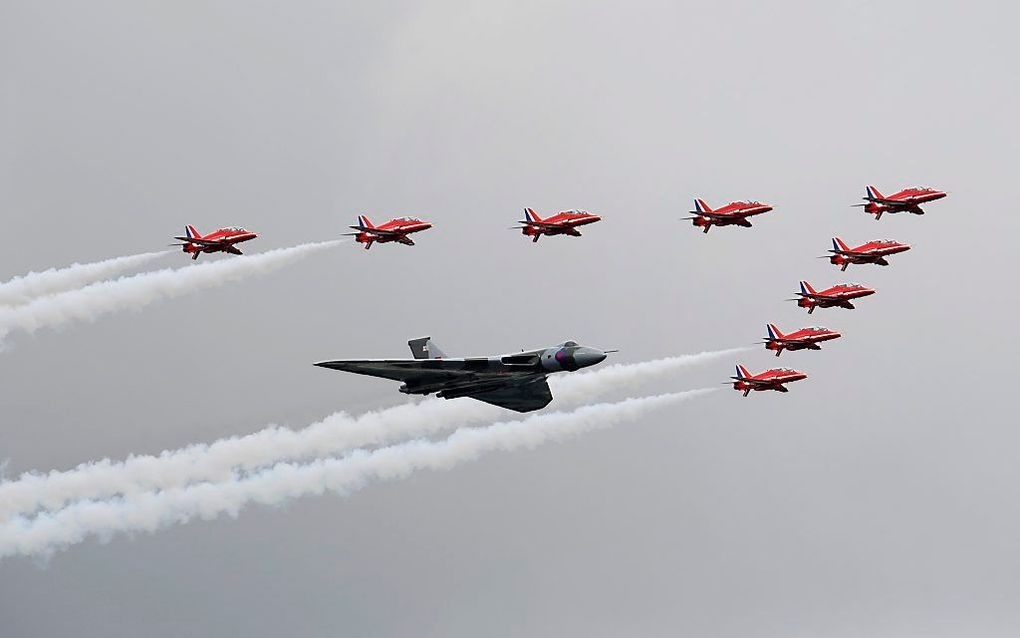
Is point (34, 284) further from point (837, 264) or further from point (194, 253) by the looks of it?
point (837, 264)

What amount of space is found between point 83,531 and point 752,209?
4964 cm

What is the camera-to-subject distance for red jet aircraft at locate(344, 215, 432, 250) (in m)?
113

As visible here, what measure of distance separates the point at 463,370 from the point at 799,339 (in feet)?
98.2

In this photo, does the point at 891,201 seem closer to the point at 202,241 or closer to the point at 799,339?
the point at 799,339

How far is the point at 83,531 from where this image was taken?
104 m

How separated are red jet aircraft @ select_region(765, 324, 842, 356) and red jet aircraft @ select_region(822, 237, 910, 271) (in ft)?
19.0

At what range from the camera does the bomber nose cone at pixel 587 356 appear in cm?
9755

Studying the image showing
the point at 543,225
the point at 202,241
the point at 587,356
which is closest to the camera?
the point at 587,356

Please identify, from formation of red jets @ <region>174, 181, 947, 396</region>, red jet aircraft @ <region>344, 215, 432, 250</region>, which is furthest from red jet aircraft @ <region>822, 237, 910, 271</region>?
red jet aircraft @ <region>344, 215, 432, 250</region>

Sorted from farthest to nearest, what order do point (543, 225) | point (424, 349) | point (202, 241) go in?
point (543, 225) → point (202, 241) → point (424, 349)

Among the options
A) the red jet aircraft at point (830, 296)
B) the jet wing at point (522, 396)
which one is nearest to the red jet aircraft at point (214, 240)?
the jet wing at point (522, 396)

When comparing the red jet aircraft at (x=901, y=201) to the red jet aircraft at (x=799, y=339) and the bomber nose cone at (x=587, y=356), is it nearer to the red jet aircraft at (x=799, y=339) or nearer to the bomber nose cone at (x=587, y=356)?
the red jet aircraft at (x=799, y=339)

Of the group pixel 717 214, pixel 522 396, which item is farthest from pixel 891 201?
pixel 522 396

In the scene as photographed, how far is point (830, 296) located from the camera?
401 ft
